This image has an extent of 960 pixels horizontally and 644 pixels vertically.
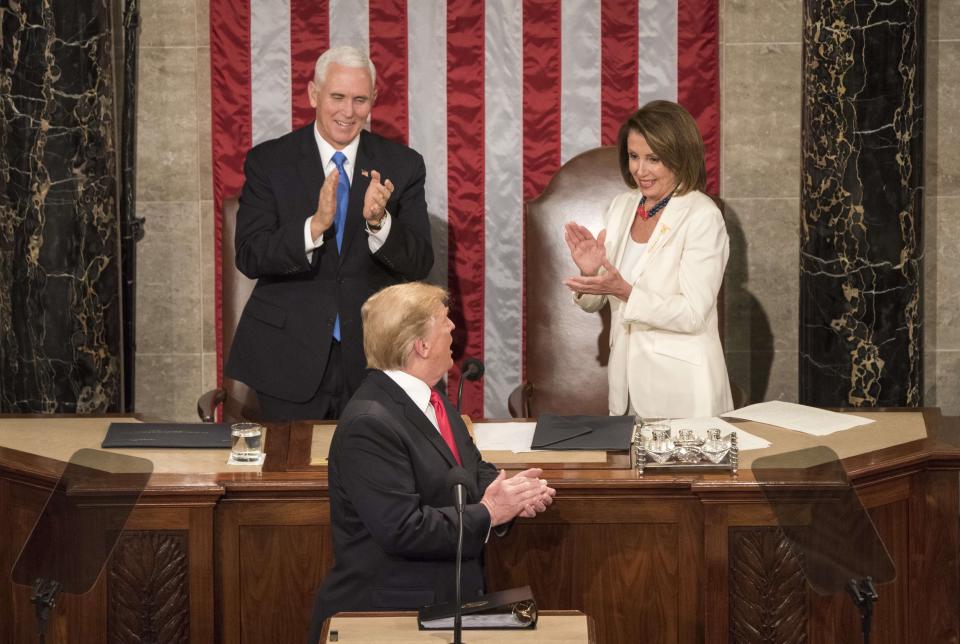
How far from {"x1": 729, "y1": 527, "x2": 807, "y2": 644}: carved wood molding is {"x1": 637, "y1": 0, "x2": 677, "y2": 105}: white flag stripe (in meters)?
2.72

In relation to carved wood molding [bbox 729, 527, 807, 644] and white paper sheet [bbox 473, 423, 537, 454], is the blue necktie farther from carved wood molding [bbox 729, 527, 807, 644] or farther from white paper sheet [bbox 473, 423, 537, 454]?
carved wood molding [bbox 729, 527, 807, 644]

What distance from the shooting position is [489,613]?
2.92m

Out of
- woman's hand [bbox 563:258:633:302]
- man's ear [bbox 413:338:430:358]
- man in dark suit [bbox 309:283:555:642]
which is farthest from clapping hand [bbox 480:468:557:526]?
woman's hand [bbox 563:258:633:302]

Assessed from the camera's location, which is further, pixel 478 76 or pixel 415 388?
pixel 478 76

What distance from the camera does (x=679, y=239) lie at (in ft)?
15.0

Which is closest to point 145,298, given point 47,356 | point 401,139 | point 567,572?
point 47,356

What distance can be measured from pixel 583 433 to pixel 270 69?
2.55 meters

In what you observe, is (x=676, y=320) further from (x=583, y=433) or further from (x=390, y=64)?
(x=390, y=64)

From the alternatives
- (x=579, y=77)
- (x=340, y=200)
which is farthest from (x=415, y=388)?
(x=579, y=77)

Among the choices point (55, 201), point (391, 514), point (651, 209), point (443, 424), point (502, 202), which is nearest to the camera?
point (391, 514)

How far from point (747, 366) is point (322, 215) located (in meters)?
2.35

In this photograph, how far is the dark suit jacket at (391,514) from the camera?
314 centimetres

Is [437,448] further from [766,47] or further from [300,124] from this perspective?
[766,47]

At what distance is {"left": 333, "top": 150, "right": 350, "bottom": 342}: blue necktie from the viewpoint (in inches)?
192
